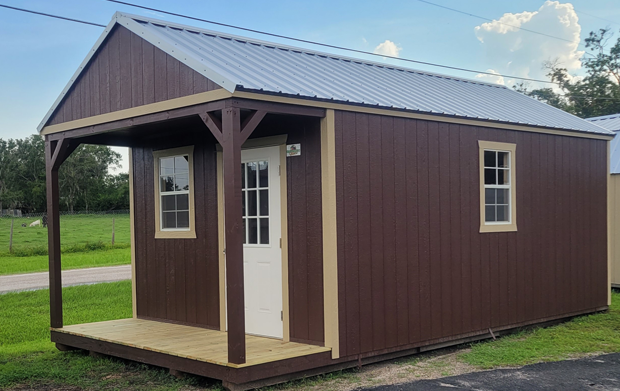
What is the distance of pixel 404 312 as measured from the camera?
7480 mm

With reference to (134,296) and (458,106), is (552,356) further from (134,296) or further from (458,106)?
(134,296)

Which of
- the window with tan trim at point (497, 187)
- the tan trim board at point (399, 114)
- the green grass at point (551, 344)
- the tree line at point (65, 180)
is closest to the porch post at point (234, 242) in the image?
the tan trim board at point (399, 114)

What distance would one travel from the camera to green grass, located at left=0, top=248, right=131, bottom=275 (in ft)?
58.5

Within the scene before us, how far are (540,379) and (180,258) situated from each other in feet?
14.7

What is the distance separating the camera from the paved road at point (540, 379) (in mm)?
6176

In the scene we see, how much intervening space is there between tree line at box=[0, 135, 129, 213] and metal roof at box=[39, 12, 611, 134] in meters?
34.7

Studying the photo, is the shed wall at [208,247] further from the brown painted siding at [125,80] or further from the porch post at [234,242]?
the porch post at [234,242]

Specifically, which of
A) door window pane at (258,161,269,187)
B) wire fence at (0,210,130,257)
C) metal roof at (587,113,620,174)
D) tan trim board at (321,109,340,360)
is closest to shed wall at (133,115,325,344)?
tan trim board at (321,109,340,360)

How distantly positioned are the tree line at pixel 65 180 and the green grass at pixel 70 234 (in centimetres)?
542

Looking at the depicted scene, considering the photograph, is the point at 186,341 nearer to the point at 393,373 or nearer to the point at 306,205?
the point at 306,205

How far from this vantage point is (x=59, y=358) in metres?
8.03

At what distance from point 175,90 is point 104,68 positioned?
1.63 metres

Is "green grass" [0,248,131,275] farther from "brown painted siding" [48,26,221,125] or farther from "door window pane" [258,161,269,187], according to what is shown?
"door window pane" [258,161,269,187]

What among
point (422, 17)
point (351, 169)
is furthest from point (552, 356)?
point (422, 17)
